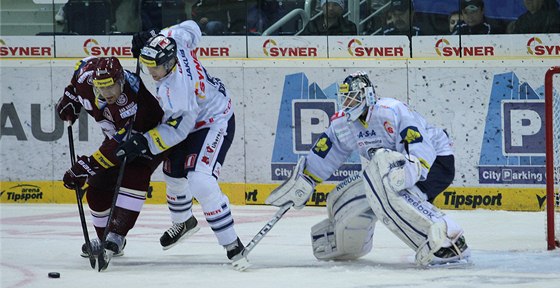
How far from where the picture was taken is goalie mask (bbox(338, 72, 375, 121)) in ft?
18.8

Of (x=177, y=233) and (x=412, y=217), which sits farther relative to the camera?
(x=177, y=233)

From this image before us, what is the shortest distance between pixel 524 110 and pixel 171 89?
3.58 m

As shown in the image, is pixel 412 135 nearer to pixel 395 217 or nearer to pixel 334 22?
pixel 395 217

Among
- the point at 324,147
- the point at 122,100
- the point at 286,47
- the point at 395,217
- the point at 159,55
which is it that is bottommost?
the point at 395,217

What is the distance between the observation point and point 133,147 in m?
5.72

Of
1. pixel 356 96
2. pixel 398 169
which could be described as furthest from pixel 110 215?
pixel 398 169

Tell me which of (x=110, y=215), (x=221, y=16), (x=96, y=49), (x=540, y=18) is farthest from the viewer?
(x=96, y=49)

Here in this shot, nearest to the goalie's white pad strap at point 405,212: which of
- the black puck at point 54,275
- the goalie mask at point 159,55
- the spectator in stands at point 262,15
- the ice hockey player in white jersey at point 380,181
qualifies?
the ice hockey player in white jersey at point 380,181

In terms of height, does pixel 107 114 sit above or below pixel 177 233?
above

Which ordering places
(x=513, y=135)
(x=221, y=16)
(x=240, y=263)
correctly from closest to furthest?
(x=240, y=263)
(x=513, y=135)
(x=221, y=16)

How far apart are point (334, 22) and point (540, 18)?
4.94ft

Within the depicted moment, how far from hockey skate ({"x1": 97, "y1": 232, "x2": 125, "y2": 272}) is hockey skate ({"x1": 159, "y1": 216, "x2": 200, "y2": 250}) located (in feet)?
1.16

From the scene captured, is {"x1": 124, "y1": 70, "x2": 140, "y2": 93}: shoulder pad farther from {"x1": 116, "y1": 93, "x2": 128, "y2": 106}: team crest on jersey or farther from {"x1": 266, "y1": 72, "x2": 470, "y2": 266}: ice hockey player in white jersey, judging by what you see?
{"x1": 266, "y1": 72, "x2": 470, "y2": 266}: ice hockey player in white jersey

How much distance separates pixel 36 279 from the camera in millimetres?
5379
